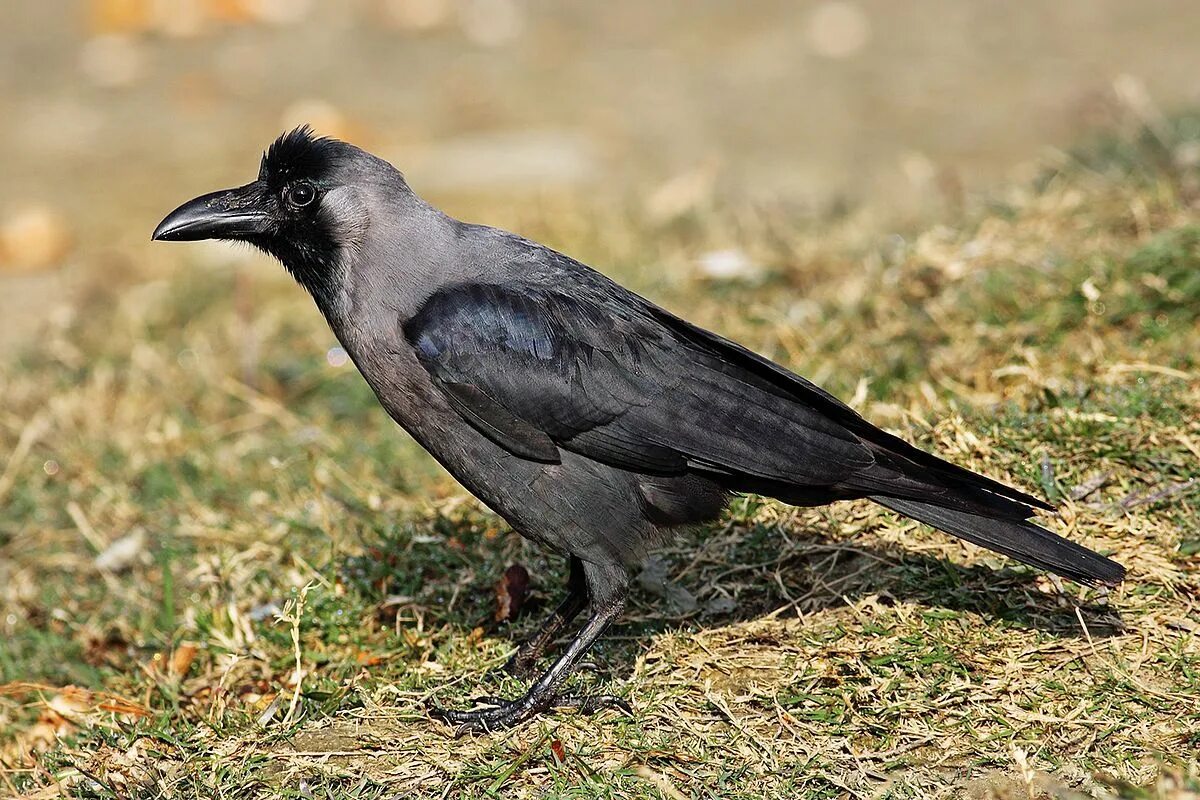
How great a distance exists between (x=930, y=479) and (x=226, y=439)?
3460 millimetres

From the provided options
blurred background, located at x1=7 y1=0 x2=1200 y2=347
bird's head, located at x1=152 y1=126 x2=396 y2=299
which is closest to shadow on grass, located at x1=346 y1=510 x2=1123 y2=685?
bird's head, located at x1=152 y1=126 x2=396 y2=299

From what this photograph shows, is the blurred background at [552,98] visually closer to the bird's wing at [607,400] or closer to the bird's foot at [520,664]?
the bird's wing at [607,400]

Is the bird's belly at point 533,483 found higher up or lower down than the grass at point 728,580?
higher up

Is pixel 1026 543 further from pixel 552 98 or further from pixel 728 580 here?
pixel 552 98

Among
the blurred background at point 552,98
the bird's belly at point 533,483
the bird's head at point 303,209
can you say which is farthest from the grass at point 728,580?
the blurred background at point 552,98

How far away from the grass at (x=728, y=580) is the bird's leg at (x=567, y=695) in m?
0.07

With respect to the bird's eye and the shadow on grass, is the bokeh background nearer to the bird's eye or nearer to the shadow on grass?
the shadow on grass

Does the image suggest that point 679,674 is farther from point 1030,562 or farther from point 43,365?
point 43,365

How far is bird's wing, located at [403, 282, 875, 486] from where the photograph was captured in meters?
3.45

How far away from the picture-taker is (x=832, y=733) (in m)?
3.23

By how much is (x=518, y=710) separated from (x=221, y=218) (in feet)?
5.23

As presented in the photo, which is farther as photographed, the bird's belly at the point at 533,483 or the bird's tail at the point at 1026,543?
the bird's belly at the point at 533,483

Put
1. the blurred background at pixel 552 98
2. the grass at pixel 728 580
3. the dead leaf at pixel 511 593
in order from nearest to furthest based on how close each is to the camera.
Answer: the grass at pixel 728 580 → the dead leaf at pixel 511 593 → the blurred background at pixel 552 98

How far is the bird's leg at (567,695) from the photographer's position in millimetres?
3379
